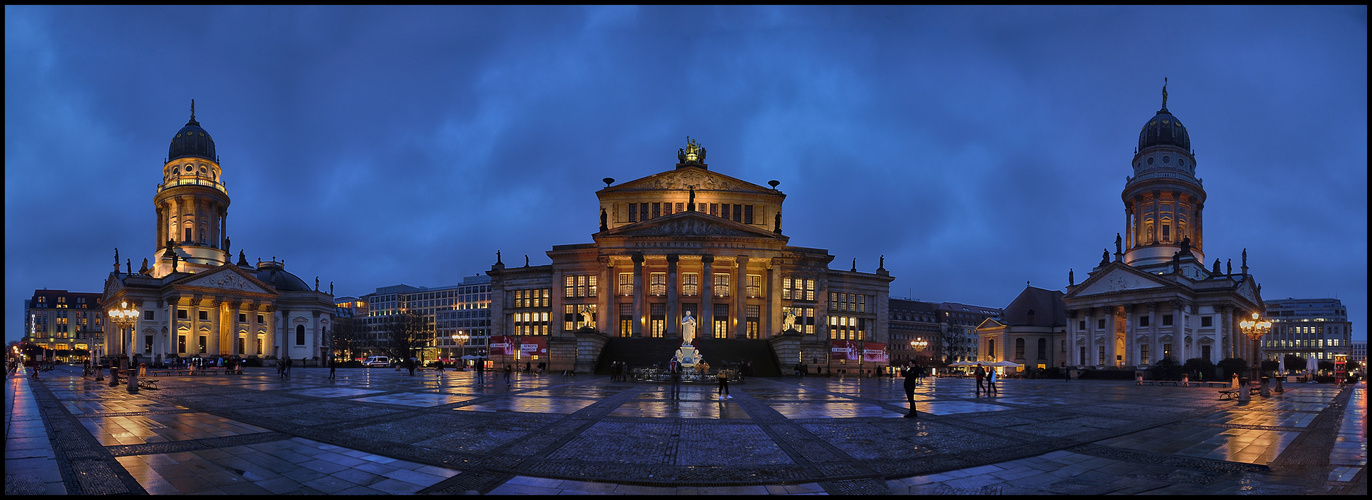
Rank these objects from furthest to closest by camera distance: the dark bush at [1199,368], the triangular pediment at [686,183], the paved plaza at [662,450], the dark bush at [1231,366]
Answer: the triangular pediment at [686,183] < the dark bush at [1231,366] < the dark bush at [1199,368] < the paved plaza at [662,450]

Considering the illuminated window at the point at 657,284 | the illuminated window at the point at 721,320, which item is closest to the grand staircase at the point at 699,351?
the illuminated window at the point at 721,320

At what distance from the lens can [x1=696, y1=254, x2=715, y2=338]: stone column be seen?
67.9 metres

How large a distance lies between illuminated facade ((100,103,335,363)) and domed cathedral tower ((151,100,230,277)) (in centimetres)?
13

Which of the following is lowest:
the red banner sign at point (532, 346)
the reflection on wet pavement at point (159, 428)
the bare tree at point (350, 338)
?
the bare tree at point (350, 338)

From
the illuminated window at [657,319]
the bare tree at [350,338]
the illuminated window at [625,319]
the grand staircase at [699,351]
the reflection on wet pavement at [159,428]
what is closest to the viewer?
the reflection on wet pavement at [159,428]

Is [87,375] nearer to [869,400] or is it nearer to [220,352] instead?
[220,352]

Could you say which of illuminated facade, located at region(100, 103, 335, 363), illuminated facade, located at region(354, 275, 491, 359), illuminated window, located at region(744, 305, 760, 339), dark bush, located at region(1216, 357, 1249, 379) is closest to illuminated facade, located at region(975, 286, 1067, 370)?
dark bush, located at region(1216, 357, 1249, 379)

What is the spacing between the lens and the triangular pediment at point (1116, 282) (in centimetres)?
7431

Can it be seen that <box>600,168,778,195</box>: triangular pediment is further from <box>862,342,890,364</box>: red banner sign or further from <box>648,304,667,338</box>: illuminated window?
<box>862,342,890,364</box>: red banner sign

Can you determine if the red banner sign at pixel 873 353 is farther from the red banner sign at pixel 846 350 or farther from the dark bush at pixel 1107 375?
the dark bush at pixel 1107 375

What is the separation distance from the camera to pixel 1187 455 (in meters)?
14.7

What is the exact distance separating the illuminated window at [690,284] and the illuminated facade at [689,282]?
0.38 ft

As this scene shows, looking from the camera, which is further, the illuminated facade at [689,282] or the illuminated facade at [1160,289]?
the illuminated facade at [1160,289]

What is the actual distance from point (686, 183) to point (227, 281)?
57.6m
